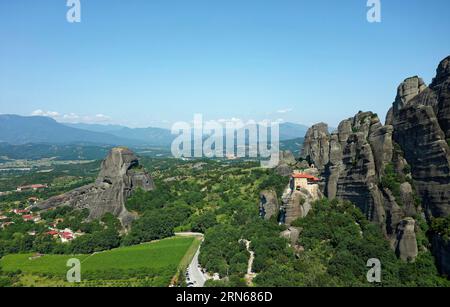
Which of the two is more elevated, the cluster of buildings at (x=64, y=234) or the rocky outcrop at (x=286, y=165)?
the rocky outcrop at (x=286, y=165)

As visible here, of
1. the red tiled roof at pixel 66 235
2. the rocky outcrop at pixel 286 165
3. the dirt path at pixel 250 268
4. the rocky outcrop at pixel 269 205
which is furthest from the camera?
the rocky outcrop at pixel 286 165

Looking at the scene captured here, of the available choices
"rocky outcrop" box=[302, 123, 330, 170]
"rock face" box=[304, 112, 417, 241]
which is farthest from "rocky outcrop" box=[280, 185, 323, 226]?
"rocky outcrop" box=[302, 123, 330, 170]

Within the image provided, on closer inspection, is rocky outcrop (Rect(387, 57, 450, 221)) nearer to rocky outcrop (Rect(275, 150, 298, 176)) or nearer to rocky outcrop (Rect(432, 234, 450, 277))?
rocky outcrop (Rect(432, 234, 450, 277))

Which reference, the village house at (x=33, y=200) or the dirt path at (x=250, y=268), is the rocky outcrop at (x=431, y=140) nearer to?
the dirt path at (x=250, y=268)

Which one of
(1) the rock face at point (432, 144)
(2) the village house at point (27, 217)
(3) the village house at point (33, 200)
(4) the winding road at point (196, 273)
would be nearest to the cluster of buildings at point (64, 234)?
(2) the village house at point (27, 217)

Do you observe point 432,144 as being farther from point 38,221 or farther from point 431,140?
point 38,221

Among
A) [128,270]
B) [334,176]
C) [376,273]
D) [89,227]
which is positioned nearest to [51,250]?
[89,227]

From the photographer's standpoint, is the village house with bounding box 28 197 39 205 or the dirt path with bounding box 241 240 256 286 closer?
the dirt path with bounding box 241 240 256 286
